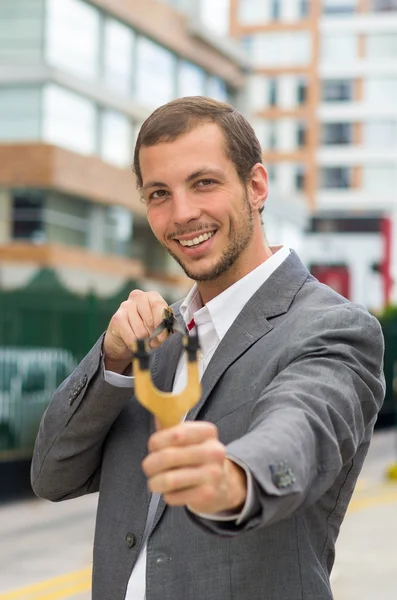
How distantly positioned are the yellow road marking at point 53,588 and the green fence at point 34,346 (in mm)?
4046

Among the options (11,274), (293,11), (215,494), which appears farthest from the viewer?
(293,11)

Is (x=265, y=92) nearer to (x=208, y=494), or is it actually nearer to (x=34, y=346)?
(x=34, y=346)

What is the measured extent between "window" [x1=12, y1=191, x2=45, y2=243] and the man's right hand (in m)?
26.8

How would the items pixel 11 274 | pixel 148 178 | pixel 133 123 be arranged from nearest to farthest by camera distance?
1. pixel 148 178
2. pixel 11 274
3. pixel 133 123

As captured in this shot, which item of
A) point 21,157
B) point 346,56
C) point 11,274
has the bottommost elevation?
point 11,274

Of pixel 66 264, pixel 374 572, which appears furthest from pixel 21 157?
pixel 374 572

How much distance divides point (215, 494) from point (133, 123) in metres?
32.6

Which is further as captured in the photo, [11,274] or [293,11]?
[293,11]

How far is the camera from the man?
204 centimetres

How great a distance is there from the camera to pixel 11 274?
2838cm

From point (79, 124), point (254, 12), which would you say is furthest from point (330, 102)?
point (79, 124)

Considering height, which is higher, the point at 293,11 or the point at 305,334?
the point at 293,11

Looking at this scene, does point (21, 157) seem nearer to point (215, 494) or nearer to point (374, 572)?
point (374, 572)

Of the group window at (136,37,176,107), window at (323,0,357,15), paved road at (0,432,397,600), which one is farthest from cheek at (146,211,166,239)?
window at (323,0,357,15)
